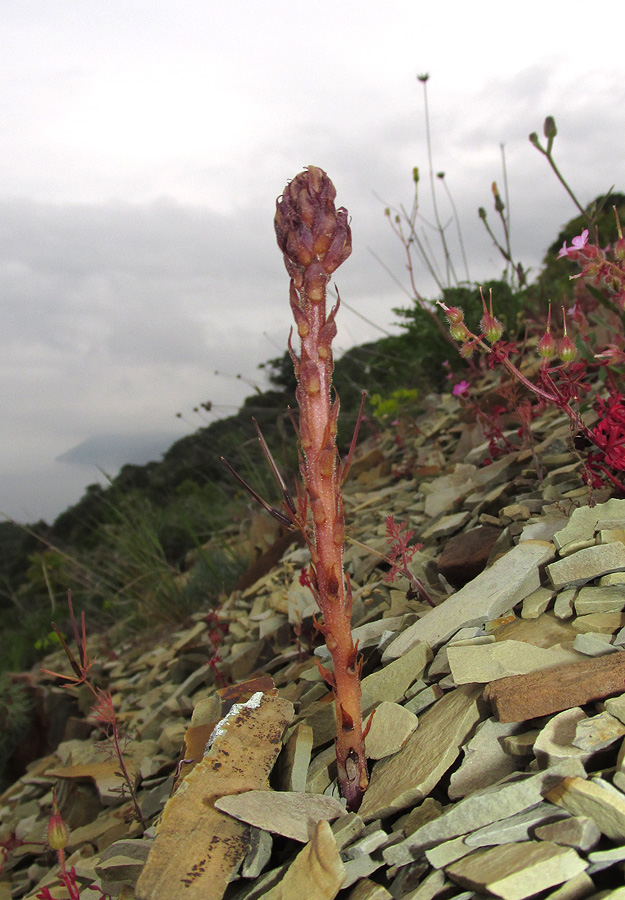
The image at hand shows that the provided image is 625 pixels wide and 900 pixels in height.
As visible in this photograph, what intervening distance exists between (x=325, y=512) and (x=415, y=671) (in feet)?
2.45

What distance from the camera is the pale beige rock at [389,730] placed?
5.65 ft

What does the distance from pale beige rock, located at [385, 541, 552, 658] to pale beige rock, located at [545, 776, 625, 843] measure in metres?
0.70

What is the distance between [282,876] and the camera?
147 cm

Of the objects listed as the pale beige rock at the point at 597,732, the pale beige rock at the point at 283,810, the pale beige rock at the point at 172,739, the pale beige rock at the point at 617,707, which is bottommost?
the pale beige rock at the point at 172,739

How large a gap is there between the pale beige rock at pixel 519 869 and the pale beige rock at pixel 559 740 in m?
0.19

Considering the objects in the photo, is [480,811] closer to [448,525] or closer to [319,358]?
[319,358]

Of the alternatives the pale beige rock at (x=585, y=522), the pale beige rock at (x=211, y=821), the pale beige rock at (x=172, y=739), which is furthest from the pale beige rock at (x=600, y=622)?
the pale beige rock at (x=172, y=739)

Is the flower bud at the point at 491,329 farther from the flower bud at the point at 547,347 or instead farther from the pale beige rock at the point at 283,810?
the pale beige rock at the point at 283,810

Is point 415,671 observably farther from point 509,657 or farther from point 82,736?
point 82,736

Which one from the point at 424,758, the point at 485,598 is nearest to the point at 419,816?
the point at 424,758

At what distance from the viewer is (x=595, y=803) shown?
129cm

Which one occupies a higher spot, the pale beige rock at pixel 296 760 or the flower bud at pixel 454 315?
the flower bud at pixel 454 315

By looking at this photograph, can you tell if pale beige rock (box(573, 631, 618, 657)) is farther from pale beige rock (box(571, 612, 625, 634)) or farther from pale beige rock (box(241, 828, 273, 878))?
pale beige rock (box(241, 828, 273, 878))

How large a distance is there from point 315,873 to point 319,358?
1052 mm
